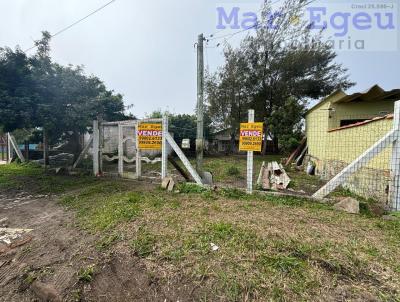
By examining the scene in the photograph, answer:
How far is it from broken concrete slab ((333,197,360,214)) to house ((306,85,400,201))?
2.50 ft

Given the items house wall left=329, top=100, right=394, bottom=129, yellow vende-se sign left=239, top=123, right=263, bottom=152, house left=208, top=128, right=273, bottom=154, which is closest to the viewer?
yellow vende-se sign left=239, top=123, right=263, bottom=152

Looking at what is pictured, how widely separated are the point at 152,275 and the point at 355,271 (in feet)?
6.39

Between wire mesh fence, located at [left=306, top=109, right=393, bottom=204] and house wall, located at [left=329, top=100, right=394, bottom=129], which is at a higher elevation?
house wall, located at [left=329, top=100, right=394, bottom=129]

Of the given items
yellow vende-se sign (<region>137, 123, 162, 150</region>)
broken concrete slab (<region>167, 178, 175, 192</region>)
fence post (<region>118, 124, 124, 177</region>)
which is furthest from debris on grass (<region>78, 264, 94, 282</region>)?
fence post (<region>118, 124, 124, 177</region>)

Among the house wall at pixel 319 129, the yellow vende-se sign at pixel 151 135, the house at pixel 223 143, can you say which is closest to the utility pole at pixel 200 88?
the yellow vende-se sign at pixel 151 135

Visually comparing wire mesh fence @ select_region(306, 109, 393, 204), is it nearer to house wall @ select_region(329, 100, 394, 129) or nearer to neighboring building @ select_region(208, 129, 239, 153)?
house wall @ select_region(329, 100, 394, 129)

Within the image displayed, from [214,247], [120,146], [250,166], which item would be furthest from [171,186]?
[214,247]

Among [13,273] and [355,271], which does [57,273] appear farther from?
[355,271]

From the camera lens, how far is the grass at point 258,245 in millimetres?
1817

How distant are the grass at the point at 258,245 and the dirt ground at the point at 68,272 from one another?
0.40 ft

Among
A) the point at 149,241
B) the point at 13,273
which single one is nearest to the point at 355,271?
the point at 149,241

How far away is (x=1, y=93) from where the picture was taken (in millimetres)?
6121

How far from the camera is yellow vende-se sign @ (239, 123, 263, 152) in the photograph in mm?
4391

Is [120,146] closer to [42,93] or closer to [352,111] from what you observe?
[42,93]
